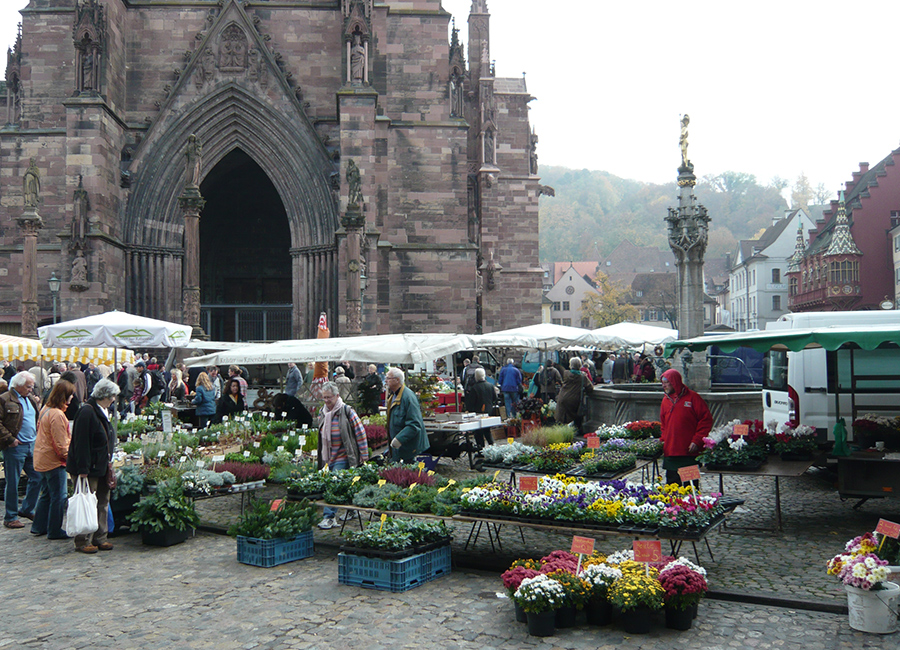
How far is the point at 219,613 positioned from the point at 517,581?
7.29ft

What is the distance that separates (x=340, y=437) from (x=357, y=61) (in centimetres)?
1640

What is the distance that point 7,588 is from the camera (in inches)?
254

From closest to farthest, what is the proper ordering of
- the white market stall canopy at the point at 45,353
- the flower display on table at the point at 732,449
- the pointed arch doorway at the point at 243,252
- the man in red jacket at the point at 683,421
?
1. the man in red jacket at the point at 683,421
2. the flower display on table at the point at 732,449
3. the white market stall canopy at the point at 45,353
4. the pointed arch doorway at the point at 243,252

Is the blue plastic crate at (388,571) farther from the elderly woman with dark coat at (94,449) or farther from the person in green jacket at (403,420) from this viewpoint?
the elderly woman with dark coat at (94,449)

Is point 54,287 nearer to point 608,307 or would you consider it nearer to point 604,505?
point 604,505

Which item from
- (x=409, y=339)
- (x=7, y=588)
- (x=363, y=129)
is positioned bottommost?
(x=7, y=588)

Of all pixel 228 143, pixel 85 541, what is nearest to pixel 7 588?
pixel 85 541

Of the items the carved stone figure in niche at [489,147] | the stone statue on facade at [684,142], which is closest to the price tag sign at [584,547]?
the stone statue on facade at [684,142]

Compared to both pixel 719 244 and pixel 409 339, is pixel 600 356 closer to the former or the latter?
pixel 409 339

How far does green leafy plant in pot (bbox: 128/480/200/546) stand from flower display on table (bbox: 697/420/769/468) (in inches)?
210

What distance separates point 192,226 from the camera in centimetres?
1939

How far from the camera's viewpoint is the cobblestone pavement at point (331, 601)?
5.07m

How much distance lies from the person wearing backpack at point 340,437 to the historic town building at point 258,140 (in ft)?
41.6

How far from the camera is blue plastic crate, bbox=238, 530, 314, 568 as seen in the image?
6.98 meters
